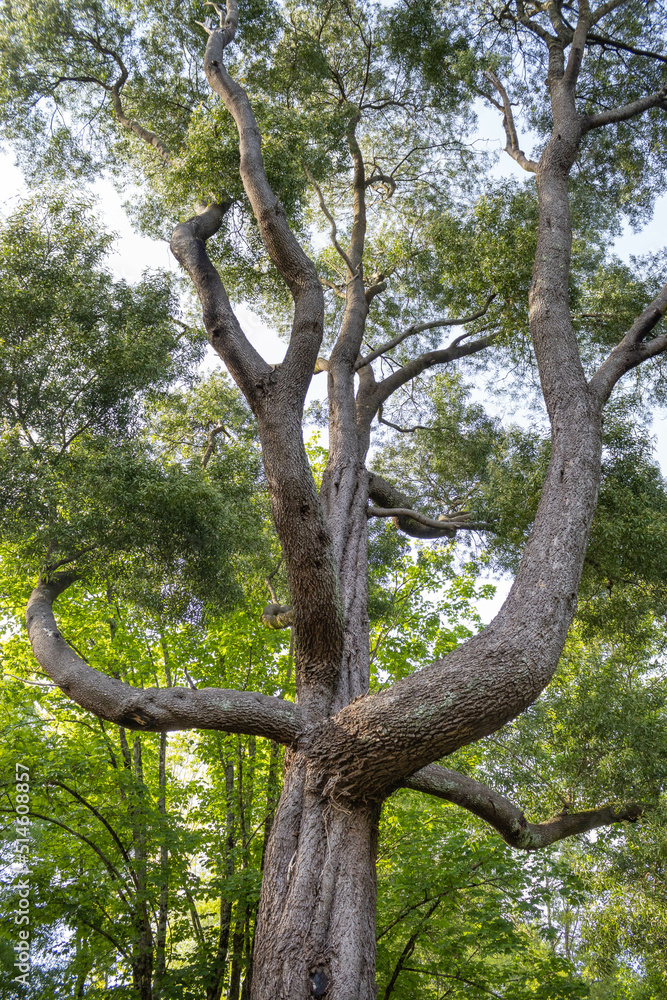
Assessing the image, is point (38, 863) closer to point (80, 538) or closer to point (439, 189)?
point (80, 538)

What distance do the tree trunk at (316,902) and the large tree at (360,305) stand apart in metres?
0.01

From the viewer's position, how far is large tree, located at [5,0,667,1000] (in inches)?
136

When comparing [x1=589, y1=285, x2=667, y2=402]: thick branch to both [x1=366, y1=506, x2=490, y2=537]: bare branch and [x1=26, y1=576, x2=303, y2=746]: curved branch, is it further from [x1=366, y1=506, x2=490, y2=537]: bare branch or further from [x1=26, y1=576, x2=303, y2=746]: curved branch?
[x1=26, y1=576, x2=303, y2=746]: curved branch

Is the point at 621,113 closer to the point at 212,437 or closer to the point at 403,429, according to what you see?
the point at 403,429

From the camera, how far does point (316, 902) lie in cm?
336

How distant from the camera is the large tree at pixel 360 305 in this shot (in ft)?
11.3

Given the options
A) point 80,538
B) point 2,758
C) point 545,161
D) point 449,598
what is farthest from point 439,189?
point 2,758

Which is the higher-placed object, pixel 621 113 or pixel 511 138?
pixel 511 138

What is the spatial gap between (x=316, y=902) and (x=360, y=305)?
6.13 meters

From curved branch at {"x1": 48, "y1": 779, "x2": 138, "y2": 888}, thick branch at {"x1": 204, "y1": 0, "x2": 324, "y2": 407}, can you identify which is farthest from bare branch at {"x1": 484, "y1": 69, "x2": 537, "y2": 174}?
→ curved branch at {"x1": 48, "y1": 779, "x2": 138, "y2": 888}

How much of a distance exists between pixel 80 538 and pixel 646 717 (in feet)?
23.0

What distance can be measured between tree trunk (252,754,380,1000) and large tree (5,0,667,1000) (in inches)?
0.5

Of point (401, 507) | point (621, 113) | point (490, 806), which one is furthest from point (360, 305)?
point (490, 806)

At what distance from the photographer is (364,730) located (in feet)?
11.2
